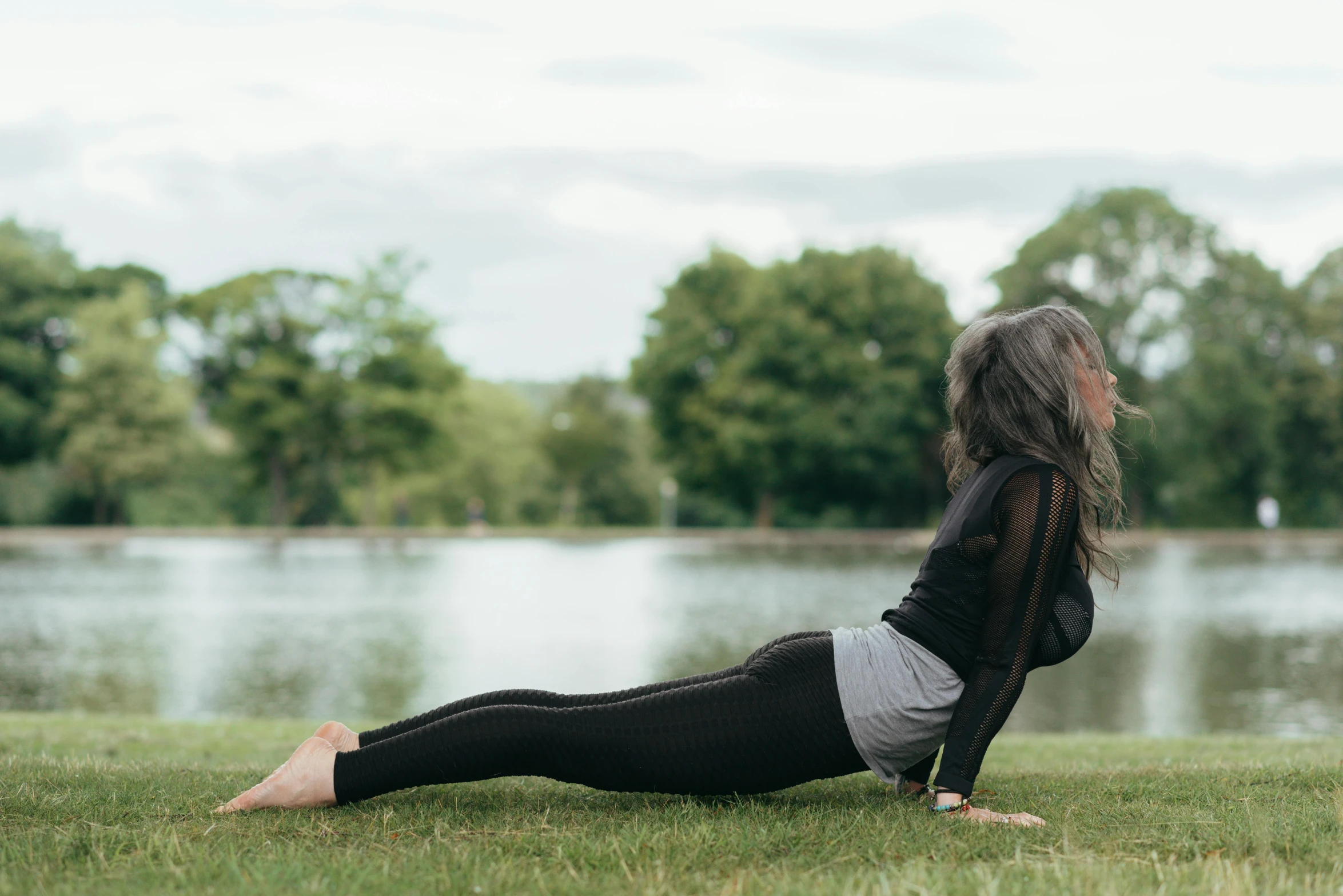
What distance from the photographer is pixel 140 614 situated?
17.1 meters

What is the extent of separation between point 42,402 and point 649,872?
53.8 m

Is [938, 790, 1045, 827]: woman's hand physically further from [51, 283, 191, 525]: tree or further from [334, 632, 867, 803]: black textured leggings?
[51, 283, 191, 525]: tree

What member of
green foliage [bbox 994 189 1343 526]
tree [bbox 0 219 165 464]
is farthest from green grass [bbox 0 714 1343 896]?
tree [bbox 0 219 165 464]

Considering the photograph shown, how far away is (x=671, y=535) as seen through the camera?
49406 mm

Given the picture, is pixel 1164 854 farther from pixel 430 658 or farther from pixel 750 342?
pixel 750 342

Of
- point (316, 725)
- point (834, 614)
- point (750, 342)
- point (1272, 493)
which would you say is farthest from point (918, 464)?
point (316, 725)

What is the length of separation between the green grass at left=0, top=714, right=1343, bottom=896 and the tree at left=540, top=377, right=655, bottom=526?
61.4 metres

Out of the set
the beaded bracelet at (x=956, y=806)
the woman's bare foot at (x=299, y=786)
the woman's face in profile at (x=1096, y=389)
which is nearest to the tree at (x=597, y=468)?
the woman's bare foot at (x=299, y=786)

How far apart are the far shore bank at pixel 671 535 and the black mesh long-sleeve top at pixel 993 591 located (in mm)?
34211

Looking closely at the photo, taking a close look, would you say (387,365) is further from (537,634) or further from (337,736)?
(337,736)

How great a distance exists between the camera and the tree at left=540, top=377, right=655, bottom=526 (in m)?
65.6

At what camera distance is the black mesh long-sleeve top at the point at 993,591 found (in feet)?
10.6

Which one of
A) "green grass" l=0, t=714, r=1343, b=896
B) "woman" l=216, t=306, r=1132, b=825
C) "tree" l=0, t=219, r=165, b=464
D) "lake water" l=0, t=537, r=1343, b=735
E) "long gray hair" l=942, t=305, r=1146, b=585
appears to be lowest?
"lake water" l=0, t=537, r=1343, b=735

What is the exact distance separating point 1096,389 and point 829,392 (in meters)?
45.7
